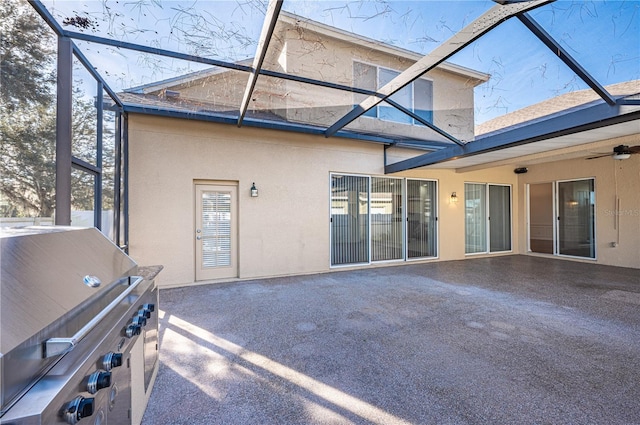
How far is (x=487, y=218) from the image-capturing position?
7938mm

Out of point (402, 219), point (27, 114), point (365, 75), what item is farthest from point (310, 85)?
point (402, 219)

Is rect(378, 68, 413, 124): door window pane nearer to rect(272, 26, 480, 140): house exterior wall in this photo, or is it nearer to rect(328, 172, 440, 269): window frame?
rect(272, 26, 480, 140): house exterior wall

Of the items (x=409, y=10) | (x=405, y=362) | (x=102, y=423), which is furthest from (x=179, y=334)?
(x=409, y=10)

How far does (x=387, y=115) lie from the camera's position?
21.5 ft

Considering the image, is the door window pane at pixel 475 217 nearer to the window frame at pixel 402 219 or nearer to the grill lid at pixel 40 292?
the window frame at pixel 402 219

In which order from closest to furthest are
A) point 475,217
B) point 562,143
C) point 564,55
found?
1. point 564,55
2. point 562,143
3. point 475,217

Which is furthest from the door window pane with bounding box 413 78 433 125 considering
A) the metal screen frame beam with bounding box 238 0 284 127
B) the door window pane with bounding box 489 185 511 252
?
the metal screen frame beam with bounding box 238 0 284 127

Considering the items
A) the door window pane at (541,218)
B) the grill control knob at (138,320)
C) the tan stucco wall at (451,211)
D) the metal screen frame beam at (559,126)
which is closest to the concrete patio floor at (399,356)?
the grill control knob at (138,320)

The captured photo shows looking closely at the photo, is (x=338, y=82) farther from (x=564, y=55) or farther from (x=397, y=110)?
(x=397, y=110)

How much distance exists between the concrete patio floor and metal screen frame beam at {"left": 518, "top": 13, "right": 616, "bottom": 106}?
255 centimetres

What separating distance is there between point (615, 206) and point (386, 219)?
5.35 metres

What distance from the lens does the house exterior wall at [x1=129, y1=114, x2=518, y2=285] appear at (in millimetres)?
4555

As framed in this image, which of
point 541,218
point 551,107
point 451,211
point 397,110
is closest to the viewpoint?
point 551,107

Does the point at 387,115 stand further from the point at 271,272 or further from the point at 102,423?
the point at 102,423
